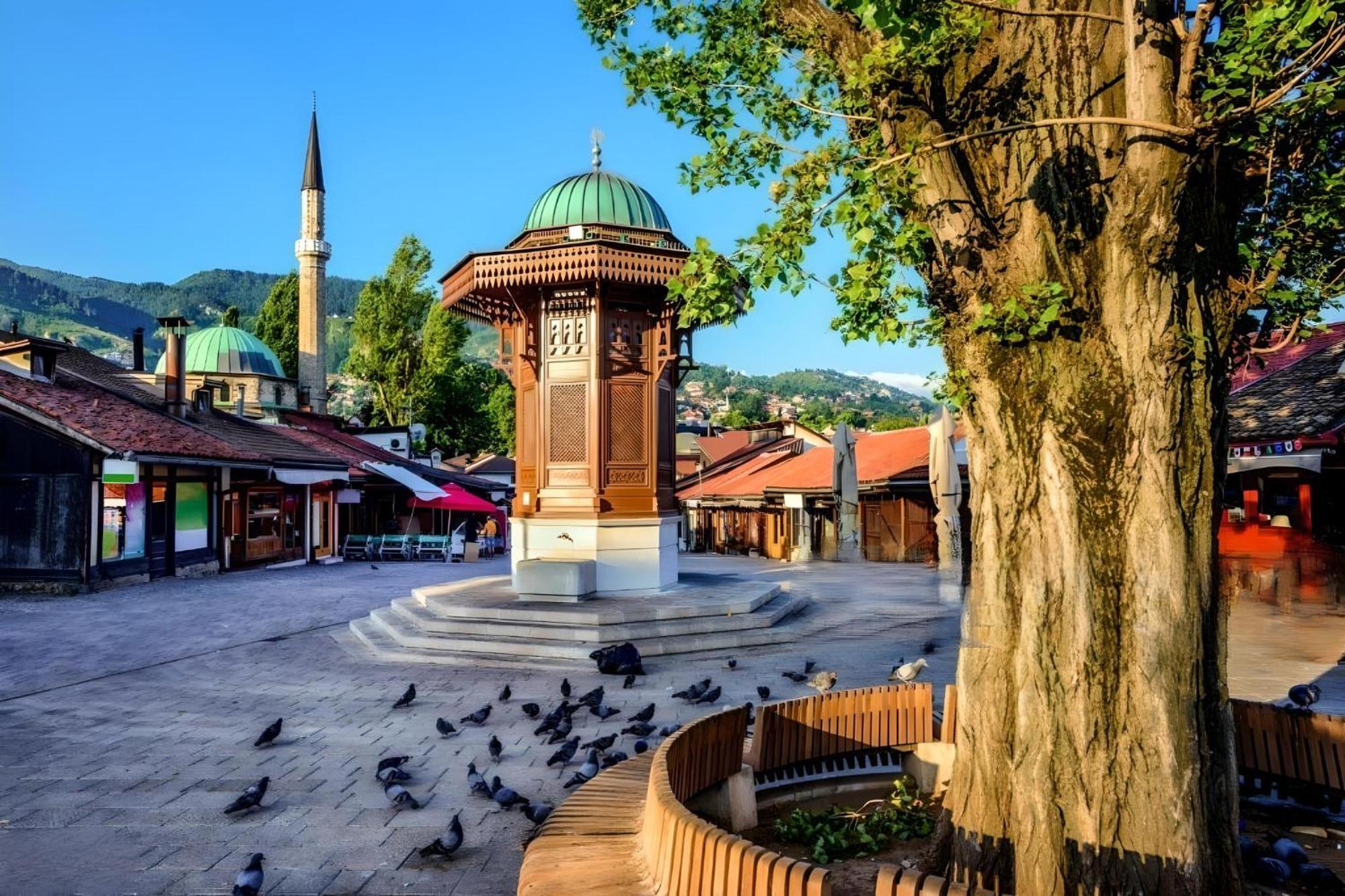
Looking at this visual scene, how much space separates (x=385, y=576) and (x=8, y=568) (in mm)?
7674

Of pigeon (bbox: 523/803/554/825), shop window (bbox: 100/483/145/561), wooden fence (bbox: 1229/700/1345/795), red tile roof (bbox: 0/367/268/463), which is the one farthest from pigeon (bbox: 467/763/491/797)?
shop window (bbox: 100/483/145/561)

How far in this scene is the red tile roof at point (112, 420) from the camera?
18.0 metres

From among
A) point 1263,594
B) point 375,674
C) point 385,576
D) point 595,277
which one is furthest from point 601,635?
A: point 385,576

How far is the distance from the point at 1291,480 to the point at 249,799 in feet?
63.9

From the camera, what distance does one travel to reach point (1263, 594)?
14242 mm

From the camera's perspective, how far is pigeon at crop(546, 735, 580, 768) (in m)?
6.14

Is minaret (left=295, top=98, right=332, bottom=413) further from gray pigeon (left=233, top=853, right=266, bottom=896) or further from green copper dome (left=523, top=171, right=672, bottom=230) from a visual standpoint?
gray pigeon (left=233, top=853, right=266, bottom=896)

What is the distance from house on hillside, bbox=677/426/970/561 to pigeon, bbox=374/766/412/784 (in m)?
13.1

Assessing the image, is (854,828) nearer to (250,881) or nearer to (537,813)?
(537,813)

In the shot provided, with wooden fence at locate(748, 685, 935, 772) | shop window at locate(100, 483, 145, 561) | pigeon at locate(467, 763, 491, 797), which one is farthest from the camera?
shop window at locate(100, 483, 145, 561)

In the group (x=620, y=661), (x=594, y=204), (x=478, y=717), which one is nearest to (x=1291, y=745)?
(x=478, y=717)

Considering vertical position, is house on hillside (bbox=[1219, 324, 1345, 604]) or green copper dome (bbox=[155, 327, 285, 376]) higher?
green copper dome (bbox=[155, 327, 285, 376])

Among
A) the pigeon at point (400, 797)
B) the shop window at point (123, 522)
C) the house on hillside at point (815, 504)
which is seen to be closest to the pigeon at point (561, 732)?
the pigeon at point (400, 797)

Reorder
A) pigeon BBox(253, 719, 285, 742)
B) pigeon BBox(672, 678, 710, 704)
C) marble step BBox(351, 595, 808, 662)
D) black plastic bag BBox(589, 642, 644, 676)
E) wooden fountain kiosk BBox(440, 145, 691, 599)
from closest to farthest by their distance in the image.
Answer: pigeon BBox(253, 719, 285, 742)
pigeon BBox(672, 678, 710, 704)
black plastic bag BBox(589, 642, 644, 676)
marble step BBox(351, 595, 808, 662)
wooden fountain kiosk BBox(440, 145, 691, 599)
